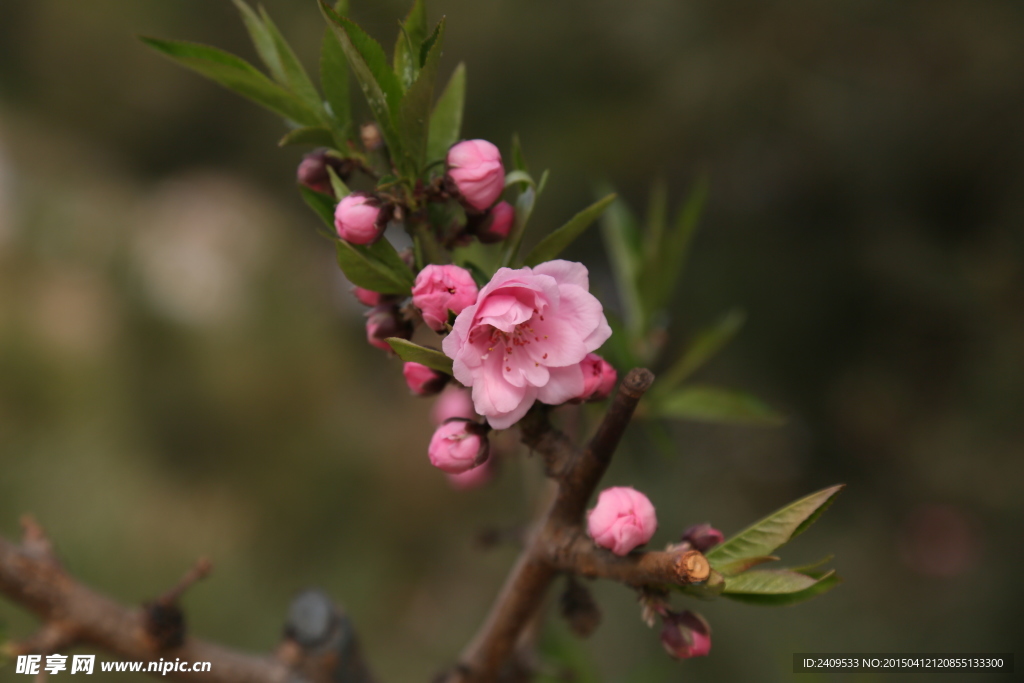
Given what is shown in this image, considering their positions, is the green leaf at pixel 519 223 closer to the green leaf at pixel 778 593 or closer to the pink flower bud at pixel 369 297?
the pink flower bud at pixel 369 297

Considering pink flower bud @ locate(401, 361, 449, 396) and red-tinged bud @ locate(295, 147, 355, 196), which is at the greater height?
red-tinged bud @ locate(295, 147, 355, 196)

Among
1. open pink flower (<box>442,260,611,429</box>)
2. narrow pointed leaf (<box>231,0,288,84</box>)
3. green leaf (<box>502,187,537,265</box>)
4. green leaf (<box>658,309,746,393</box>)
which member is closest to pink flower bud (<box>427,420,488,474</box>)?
open pink flower (<box>442,260,611,429</box>)

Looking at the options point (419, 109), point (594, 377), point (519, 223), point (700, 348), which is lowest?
point (700, 348)

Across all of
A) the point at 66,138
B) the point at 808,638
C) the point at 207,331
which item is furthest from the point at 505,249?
the point at 66,138

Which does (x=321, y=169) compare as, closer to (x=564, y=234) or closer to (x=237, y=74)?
(x=237, y=74)

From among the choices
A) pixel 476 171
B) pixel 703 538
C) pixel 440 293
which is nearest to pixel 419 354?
pixel 440 293

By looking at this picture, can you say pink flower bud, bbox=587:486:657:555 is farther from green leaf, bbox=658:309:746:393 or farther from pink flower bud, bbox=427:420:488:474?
green leaf, bbox=658:309:746:393

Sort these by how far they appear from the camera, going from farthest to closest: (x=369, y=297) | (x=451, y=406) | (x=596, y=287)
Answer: (x=451, y=406), (x=596, y=287), (x=369, y=297)
